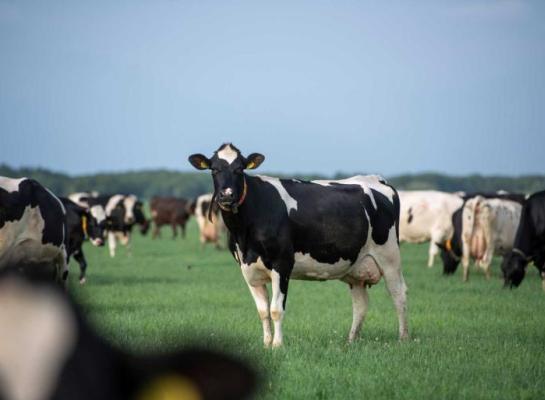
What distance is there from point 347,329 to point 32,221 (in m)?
4.50

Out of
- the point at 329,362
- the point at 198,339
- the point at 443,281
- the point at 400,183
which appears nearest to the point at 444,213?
the point at 443,281

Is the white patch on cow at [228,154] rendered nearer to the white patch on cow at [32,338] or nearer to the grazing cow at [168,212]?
the white patch on cow at [32,338]

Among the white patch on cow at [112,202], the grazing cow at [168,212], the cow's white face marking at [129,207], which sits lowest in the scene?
the grazing cow at [168,212]

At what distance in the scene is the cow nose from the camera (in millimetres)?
10234

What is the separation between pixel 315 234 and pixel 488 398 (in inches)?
167

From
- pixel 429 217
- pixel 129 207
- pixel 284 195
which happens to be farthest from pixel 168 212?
pixel 284 195

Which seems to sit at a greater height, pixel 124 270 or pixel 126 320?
pixel 126 320

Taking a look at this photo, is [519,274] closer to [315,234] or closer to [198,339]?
[315,234]

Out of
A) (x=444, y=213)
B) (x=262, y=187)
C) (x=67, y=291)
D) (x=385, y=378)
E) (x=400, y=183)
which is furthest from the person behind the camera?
(x=400, y=183)

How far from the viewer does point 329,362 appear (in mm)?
8664

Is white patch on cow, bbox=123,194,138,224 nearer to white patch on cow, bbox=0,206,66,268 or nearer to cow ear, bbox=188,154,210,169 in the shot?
white patch on cow, bbox=0,206,66,268

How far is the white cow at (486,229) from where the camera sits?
23109 mm

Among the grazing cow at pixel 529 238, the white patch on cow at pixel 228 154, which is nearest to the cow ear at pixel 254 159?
the white patch on cow at pixel 228 154

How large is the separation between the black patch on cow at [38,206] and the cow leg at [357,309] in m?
4.11
